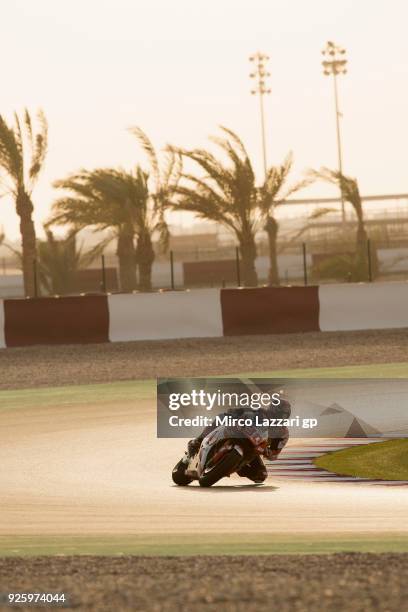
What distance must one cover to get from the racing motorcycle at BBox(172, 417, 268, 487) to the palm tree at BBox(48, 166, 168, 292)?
1060 inches

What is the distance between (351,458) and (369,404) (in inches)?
99.7

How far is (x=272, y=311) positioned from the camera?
70.6ft

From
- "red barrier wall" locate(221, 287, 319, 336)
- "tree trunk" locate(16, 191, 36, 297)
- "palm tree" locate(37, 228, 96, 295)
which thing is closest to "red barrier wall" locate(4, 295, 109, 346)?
"red barrier wall" locate(221, 287, 319, 336)

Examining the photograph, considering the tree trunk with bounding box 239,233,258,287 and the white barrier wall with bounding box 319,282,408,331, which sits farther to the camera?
the tree trunk with bounding box 239,233,258,287

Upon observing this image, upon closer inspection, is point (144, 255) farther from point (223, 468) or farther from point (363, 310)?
point (223, 468)

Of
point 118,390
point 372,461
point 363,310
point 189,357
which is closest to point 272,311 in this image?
point 363,310

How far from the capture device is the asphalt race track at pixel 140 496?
7.37 metres

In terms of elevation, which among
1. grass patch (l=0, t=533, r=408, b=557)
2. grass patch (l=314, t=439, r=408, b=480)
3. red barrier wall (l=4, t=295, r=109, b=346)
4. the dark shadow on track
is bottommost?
grass patch (l=314, t=439, r=408, b=480)

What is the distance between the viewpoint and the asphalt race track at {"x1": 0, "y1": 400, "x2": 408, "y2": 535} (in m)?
7.37

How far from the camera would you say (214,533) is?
703 cm

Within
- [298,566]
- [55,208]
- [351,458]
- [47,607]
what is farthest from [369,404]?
[55,208]

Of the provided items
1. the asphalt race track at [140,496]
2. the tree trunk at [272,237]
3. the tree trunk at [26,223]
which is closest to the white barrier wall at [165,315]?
the asphalt race track at [140,496]

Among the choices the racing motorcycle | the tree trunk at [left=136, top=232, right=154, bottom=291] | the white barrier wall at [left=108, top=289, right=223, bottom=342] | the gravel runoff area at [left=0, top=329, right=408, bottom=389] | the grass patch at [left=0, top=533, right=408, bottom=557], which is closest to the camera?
the grass patch at [left=0, top=533, right=408, bottom=557]

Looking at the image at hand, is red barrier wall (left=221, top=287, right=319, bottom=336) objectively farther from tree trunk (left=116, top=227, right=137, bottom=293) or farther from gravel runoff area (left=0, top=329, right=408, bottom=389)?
tree trunk (left=116, top=227, right=137, bottom=293)
